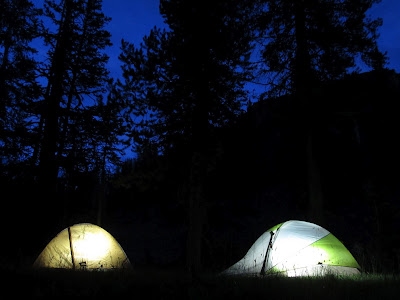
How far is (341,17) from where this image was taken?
38.6ft

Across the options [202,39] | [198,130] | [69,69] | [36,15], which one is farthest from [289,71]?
[36,15]

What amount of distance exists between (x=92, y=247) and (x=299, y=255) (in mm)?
5682

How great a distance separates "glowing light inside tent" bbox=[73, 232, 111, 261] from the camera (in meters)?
8.72

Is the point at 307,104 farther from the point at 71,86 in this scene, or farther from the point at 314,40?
the point at 71,86

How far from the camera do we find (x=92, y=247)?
891 cm

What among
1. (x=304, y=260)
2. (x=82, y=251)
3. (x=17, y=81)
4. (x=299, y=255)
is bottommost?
(x=304, y=260)

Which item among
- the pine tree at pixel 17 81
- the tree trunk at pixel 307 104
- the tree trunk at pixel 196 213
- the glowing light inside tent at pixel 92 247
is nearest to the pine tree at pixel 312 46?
the tree trunk at pixel 307 104

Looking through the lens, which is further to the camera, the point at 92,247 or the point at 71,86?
the point at 71,86

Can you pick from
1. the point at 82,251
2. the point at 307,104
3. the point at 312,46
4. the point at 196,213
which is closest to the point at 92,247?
the point at 82,251

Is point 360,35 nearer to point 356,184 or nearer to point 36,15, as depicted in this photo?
point 356,184

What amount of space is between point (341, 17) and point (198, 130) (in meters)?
6.96

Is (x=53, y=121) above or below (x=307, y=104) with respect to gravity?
above

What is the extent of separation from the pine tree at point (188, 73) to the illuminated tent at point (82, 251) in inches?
127

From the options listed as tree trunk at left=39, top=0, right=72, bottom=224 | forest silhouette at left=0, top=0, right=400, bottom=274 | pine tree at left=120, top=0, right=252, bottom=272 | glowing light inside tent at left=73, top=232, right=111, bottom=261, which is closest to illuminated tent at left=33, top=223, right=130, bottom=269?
glowing light inside tent at left=73, top=232, right=111, bottom=261
